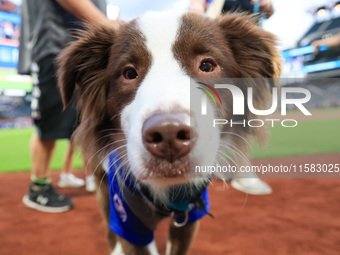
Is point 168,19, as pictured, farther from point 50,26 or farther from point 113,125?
point 50,26

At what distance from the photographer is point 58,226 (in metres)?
2.72

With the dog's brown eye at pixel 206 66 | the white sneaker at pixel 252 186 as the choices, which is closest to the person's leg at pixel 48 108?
the dog's brown eye at pixel 206 66

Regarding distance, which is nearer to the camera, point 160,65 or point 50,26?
point 160,65

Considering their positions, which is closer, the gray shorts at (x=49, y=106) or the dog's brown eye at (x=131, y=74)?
the dog's brown eye at (x=131, y=74)


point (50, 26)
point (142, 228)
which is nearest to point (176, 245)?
point (142, 228)

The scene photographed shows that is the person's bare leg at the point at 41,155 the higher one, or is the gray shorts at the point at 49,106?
the gray shorts at the point at 49,106

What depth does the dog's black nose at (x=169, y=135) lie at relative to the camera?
1.09m

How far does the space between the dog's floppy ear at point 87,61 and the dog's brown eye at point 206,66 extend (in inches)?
27.0

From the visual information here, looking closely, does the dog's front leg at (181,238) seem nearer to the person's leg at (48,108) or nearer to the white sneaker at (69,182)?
the person's leg at (48,108)

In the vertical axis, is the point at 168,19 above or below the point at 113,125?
above

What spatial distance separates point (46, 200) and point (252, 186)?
2.54 meters

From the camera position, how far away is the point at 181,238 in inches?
74.5

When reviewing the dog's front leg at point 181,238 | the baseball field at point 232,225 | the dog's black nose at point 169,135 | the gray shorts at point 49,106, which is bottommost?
the baseball field at point 232,225

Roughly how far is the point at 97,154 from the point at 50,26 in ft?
5.01
